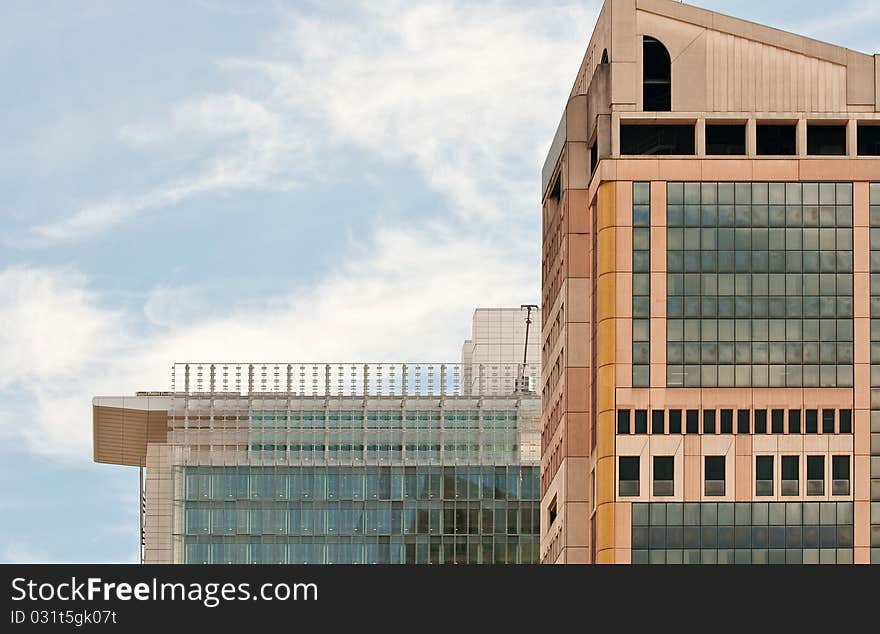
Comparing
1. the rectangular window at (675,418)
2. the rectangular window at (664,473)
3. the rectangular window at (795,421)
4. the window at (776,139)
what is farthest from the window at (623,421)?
the window at (776,139)

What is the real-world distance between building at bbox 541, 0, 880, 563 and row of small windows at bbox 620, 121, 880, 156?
0.49 feet

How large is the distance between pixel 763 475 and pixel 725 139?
25.2 metres

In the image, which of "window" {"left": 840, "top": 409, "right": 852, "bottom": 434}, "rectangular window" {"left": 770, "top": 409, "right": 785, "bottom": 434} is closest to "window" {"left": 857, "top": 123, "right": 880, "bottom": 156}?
"window" {"left": 840, "top": 409, "right": 852, "bottom": 434}

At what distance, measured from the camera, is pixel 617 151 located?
166 meters

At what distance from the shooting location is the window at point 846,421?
16362 cm

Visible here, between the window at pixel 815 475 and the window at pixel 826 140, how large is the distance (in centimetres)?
2318

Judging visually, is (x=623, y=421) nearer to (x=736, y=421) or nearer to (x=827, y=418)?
(x=736, y=421)

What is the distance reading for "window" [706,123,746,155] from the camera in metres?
168

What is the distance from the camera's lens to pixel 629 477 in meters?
161

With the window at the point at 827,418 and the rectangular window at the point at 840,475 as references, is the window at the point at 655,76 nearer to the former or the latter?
the window at the point at 827,418

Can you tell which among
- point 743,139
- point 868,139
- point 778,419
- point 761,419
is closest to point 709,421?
point 761,419

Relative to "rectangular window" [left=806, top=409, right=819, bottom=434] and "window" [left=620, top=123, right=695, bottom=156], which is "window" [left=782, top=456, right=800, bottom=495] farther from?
"window" [left=620, top=123, right=695, bottom=156]
